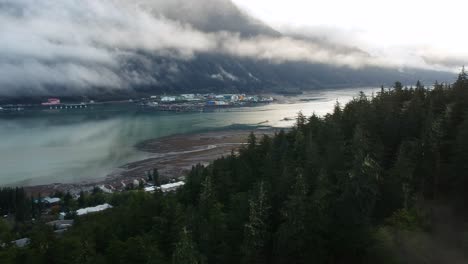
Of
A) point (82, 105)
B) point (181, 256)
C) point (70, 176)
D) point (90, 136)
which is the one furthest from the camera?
point (82, 105)

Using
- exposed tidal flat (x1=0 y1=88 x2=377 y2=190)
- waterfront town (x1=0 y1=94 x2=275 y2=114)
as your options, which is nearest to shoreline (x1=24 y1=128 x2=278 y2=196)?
exposed tidal flat (x1=0 y1=88 x2=377 y2=190)

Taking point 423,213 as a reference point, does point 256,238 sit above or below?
below

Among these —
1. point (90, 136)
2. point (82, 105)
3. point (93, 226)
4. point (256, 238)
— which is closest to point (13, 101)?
point (82, 105)

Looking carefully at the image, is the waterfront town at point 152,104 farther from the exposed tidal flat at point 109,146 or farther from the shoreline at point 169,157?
the shoreline at point 169,157

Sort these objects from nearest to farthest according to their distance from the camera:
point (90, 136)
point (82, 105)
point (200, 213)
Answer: point (200, 213) < point (90, 136) < point (82, 105)

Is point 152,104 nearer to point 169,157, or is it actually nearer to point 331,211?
point 169,157

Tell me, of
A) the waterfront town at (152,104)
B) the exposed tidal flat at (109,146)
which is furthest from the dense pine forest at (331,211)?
the waterfront town at (152,104)

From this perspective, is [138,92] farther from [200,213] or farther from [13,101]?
[200,213]

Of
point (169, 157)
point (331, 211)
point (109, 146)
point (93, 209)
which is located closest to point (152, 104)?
point (109, 146)
